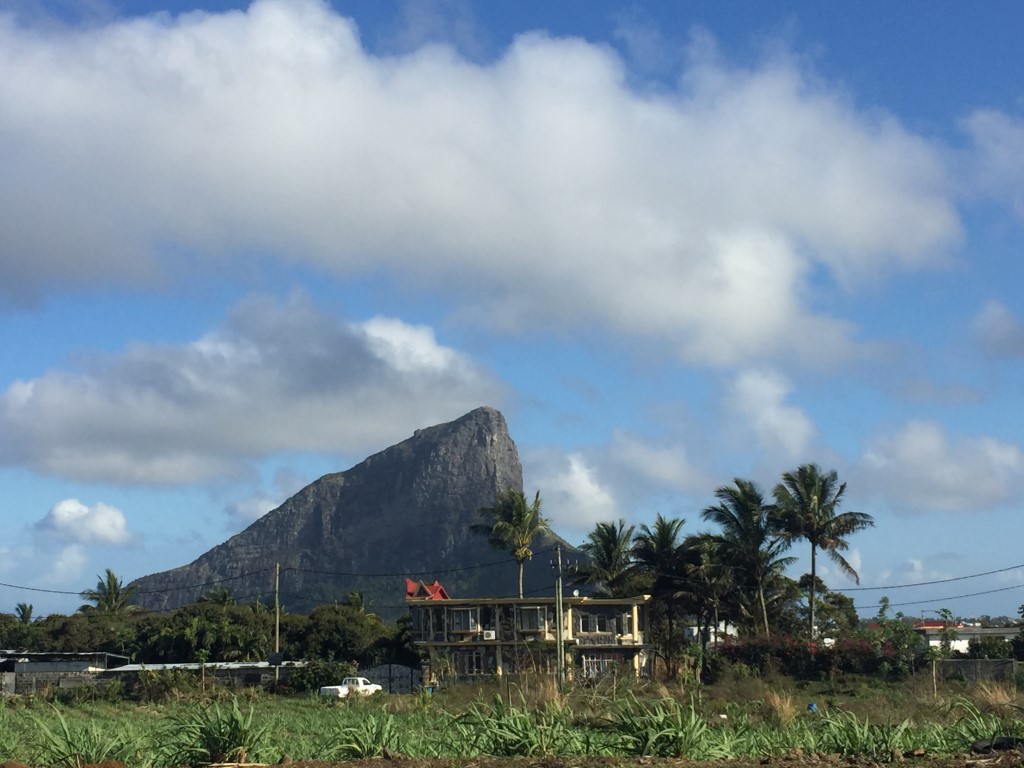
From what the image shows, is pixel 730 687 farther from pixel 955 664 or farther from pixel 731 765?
pixel 731 765

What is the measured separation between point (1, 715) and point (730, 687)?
25994 mm

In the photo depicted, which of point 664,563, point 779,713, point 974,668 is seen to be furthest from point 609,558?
point 779,713

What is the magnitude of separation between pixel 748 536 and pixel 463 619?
18636 mm

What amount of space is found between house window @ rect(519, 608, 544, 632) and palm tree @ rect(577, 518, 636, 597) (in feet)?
17.8

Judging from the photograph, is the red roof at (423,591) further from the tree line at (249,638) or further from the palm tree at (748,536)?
the palm tree at (748,536)

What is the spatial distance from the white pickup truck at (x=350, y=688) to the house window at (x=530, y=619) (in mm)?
11737

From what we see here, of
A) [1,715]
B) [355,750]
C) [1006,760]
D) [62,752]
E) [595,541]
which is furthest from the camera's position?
[595,541]

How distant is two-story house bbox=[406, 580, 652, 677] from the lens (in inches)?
2685

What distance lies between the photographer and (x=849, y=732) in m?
15.2

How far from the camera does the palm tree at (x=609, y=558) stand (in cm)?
7325

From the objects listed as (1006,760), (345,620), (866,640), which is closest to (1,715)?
(1006,760)

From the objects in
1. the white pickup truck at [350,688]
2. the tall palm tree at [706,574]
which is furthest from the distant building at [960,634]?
the white pickup truck at [350,688]

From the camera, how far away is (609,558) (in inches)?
2899

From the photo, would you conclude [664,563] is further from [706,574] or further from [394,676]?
[394,676]
